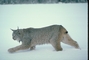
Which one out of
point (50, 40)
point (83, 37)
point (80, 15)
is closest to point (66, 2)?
point (80, 15)

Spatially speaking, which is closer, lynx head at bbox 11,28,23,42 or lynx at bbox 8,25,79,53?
lynx at bbox 8,25,79,53

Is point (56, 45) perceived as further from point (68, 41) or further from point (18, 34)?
point (18, 34)

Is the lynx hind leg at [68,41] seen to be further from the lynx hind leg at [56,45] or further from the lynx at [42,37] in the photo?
the lynx hind leg at [56,45]

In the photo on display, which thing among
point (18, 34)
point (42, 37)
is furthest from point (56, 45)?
point (18, 34)

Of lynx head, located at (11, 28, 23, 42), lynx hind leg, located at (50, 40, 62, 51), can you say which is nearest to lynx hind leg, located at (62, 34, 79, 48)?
lynx hind leg, located at (50, 40, 62, 51)

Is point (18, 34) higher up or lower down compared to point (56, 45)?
higher up

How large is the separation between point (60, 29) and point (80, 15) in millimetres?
1488

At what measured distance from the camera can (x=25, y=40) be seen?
4.91m

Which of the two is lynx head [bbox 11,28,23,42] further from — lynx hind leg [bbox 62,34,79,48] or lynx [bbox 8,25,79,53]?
lynx hind leg [bbox 62,34,79,48]

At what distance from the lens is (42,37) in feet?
16.0

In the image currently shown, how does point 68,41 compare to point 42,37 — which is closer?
point 42,37

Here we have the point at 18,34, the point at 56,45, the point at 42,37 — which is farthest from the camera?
the point at 18,34

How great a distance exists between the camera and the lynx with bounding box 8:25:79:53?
4.81m

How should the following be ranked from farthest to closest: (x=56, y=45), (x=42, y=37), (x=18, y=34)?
(x=18, y=34), (x=42, y=37), (x=56, y=45)
